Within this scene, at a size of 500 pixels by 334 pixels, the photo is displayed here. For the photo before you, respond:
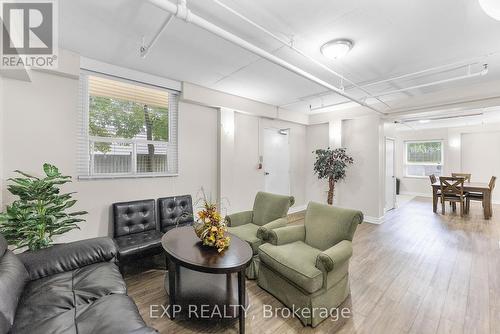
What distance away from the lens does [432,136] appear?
7.95 meters

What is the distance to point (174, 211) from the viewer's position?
3.39 meters

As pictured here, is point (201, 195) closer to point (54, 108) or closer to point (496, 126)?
point (54, 108)

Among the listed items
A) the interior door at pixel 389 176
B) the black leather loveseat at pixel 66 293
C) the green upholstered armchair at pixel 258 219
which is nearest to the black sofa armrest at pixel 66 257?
the black leather loveseat at pixel 66 293

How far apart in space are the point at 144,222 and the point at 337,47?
3270 mm

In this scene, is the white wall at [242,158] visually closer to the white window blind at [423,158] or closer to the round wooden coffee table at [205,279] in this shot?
the round wooden coffee table at [205,279]

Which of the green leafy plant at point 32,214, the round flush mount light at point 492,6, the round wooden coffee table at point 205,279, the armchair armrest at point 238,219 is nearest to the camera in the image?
the round flush mount light at point 492,6

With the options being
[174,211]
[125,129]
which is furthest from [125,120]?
[174,211]

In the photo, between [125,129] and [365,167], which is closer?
[125,129]

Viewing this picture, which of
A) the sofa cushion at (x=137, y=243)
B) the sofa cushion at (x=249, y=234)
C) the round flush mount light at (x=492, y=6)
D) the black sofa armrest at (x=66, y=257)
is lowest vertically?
the sofa cushion at (x=137, y=243)

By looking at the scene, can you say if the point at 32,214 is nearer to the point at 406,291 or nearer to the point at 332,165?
the point at 406,291

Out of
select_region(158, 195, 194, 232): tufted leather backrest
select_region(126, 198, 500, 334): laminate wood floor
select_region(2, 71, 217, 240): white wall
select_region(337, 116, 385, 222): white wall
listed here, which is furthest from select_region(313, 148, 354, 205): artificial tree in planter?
select_region(2, 71, 217, 240): white wall

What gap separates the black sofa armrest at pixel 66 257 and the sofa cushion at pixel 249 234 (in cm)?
134

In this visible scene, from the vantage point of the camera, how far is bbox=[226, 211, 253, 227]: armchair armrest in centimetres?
319

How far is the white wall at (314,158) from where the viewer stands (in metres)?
5.78
